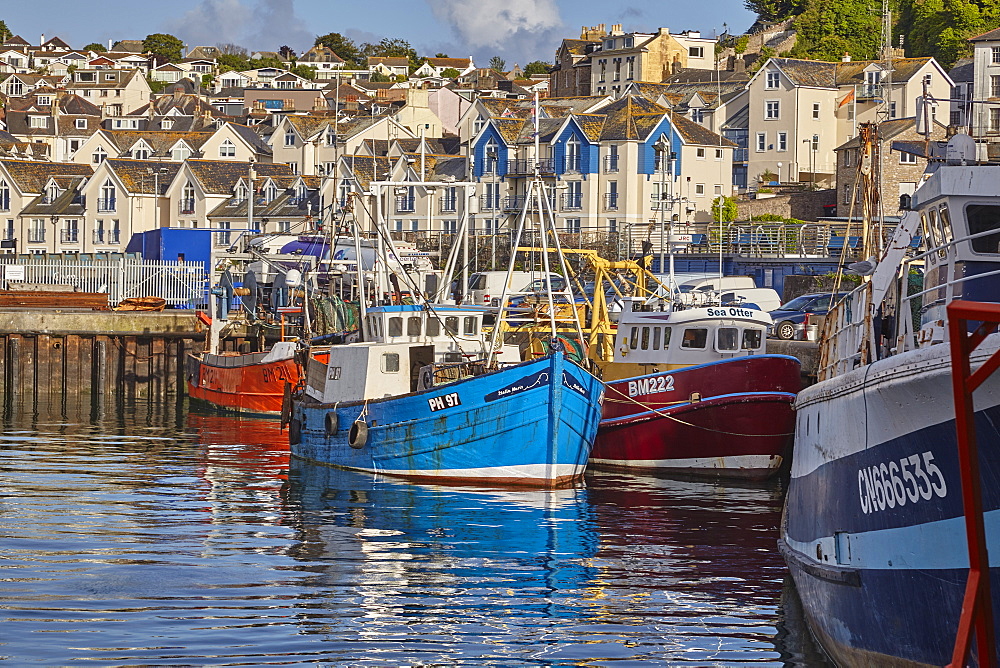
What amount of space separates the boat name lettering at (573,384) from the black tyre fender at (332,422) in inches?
211

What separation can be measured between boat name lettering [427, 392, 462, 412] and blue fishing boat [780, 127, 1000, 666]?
1001 centimetres

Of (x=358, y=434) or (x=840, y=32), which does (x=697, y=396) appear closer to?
(x=358, y=434)

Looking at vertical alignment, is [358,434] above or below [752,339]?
below

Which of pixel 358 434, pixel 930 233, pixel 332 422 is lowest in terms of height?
pixel 358 434

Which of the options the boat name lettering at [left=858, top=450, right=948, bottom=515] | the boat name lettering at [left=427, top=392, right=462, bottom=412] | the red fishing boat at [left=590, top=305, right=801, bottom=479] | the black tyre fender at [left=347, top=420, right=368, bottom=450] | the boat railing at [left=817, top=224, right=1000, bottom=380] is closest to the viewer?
the boat name lettering at [left=858, top=450, right=948, bottom=515]

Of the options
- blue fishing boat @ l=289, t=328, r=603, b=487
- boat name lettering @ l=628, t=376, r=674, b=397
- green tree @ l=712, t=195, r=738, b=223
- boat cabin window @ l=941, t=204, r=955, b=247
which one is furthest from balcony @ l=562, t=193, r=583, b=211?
boat cabin window @ l=941, t=204, r=955, b=247

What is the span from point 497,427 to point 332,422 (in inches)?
164

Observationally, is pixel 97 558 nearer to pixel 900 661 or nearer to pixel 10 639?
pixel 10 639

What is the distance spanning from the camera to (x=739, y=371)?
80.4ft

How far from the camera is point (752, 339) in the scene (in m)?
27.3

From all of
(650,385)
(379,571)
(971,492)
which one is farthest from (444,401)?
(971,492)

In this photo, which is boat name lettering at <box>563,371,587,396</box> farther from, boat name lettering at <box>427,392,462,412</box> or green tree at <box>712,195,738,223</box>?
green tree at <box>712,195,738,223</box>

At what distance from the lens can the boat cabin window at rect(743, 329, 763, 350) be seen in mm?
27266

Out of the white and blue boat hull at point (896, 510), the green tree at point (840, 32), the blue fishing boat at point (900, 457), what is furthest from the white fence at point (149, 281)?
the green tree at point (840, 32)
